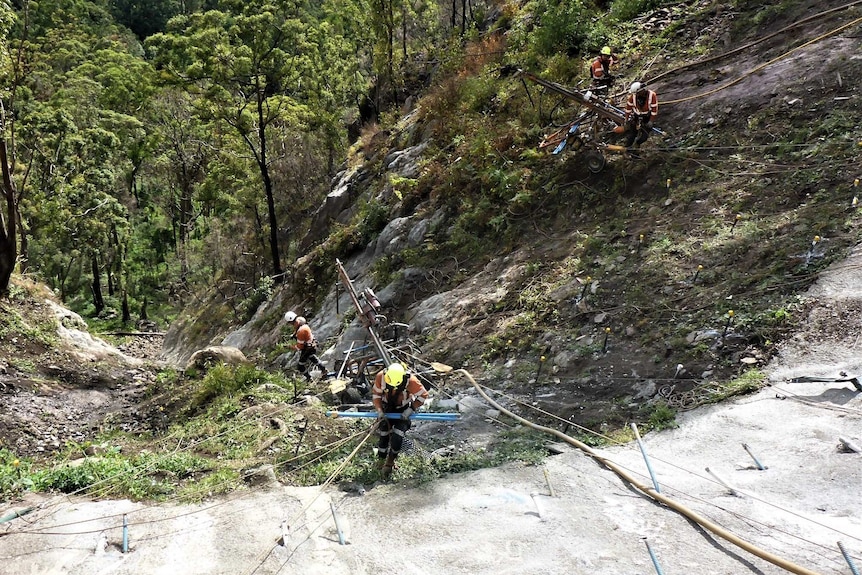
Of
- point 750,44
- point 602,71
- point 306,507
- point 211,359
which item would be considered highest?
point 750,44

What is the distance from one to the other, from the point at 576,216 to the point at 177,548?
9310 millimetres

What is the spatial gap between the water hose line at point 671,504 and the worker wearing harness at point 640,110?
6350mm

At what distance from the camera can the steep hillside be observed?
8320mm

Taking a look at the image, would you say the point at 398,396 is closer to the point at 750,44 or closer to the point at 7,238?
the point at 750,44

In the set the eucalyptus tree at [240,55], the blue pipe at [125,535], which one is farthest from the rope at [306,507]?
the eucalyptus tree at [240,55]

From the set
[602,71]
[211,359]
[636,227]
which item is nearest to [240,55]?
[211,359]

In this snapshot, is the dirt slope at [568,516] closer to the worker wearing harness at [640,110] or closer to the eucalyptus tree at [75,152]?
the worker wearing harness at [640,110]

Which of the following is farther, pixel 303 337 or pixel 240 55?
pixel 240 55

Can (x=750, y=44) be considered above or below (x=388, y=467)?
above

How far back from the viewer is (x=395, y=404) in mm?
7277

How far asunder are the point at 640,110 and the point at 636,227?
2.42m

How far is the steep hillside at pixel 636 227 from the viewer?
27.3 ft

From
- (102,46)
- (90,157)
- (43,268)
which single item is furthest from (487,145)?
(102,46)

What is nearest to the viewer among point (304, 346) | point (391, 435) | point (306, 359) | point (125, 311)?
point (391, 435)
